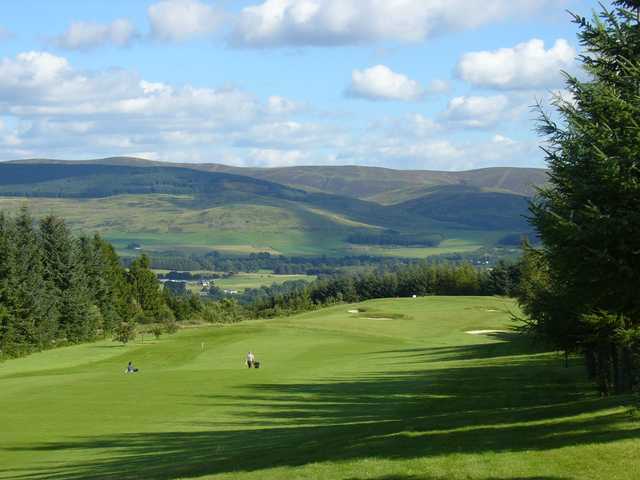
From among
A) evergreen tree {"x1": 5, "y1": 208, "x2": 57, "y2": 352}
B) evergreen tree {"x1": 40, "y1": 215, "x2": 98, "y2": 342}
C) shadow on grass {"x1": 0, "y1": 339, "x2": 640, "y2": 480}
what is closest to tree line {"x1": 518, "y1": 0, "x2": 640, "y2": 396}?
shadow on grass {"x1": 0, "y1": 339, "x2": 640, "y2": 480}

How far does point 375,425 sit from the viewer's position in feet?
90.5

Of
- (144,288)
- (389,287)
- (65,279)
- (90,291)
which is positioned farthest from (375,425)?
(389,287)

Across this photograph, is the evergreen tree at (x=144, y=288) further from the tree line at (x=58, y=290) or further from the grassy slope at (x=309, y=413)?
the grassy slope at (x=309, y=413)

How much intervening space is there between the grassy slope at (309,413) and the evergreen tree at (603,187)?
10.3 ft

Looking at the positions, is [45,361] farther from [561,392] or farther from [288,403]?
[561,392]

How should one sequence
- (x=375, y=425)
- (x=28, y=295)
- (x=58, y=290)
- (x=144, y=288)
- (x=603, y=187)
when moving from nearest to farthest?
1. (x=603, y=187)
2. (x=375, y=425)
3. (x=28, y=295)
4. (x=58, y=290)
5. (x=144, y=288)

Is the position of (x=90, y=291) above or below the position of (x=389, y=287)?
above

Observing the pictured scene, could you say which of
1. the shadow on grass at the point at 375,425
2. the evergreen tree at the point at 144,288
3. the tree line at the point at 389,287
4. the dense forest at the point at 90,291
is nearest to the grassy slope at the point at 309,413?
the shadow on grass at the point at 375,425

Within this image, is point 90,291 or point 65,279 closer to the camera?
point 65,279

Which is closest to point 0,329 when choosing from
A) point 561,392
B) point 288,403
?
point 288,403

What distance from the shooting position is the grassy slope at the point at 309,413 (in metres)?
19.3

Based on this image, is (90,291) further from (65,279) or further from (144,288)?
(144,288)

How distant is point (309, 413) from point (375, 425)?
29.0ft

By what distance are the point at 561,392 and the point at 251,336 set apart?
4219 centimetres
